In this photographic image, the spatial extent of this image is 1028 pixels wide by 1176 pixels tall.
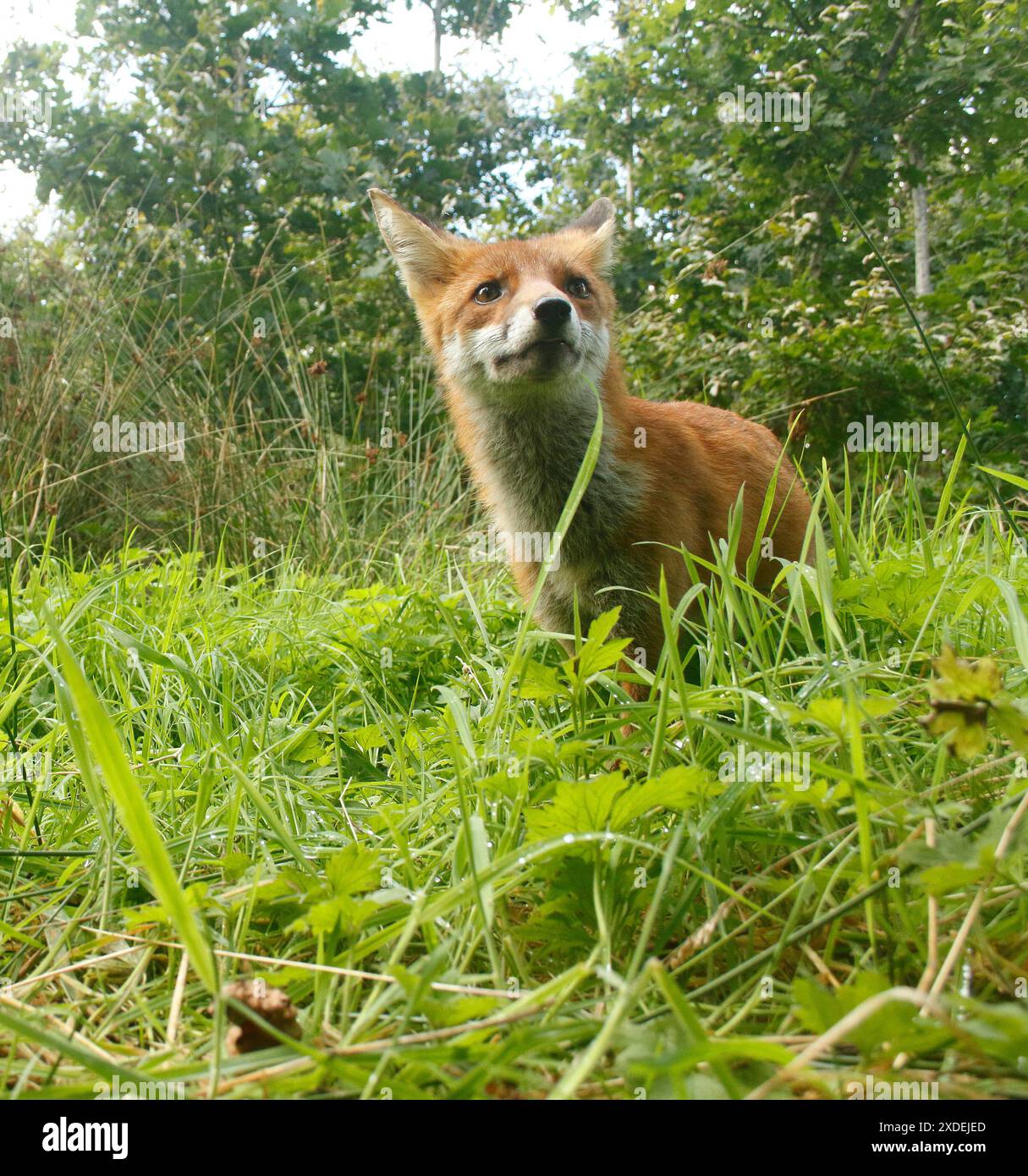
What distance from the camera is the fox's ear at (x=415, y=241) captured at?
14.5 feet

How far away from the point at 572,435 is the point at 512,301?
60 cm

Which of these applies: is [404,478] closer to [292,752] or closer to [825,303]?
[825,303]

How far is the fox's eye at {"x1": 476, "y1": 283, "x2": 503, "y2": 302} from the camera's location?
3975 millimetres

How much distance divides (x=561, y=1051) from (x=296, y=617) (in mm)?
2822

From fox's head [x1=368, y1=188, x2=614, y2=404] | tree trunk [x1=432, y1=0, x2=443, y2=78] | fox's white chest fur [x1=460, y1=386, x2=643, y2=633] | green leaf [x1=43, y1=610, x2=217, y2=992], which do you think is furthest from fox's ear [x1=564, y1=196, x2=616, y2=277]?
tree trunk [x1=432, y1=0, x2=443, y2=78]

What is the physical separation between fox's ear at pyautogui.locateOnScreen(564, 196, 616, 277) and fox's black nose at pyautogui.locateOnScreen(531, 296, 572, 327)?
3.45 ft

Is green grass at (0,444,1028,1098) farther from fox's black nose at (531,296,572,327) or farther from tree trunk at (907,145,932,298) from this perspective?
tree trunk at (907,145,932,298)

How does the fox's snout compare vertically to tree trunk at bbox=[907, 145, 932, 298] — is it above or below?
below

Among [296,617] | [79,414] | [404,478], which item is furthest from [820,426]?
[79,414]

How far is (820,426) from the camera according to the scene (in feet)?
24.1

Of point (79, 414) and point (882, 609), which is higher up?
point (79, 414)

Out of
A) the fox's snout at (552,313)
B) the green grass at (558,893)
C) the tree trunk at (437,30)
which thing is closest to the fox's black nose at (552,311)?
the fox's snout at (552,313)

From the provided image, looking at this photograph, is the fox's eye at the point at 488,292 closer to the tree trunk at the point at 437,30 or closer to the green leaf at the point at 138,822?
the green leaf at the point at 138,822
